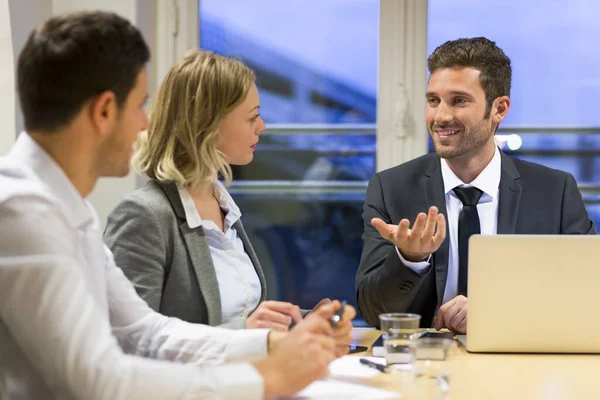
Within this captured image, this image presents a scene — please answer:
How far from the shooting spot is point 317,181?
399 cm

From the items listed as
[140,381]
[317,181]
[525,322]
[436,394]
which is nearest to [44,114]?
[140,381]

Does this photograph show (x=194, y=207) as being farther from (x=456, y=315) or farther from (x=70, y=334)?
(x=70, y=334)

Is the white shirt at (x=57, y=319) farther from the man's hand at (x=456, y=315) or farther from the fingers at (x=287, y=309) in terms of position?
the man's hand at (x=456, y=315)

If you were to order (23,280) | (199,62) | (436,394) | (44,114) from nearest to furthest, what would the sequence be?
(23,280), (44,114), (436,394), (199,62)

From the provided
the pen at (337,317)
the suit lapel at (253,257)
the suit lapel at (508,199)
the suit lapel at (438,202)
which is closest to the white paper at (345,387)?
the pen at (337,317)

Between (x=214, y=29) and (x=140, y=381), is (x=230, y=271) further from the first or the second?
(x=214, y=29)

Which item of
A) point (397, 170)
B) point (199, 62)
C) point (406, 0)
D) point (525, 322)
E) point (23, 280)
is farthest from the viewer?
point (406, 0)

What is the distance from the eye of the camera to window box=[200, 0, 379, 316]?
12.9 feet

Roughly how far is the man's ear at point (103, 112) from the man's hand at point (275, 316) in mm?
700

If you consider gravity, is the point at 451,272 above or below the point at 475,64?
below

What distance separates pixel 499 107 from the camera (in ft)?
10.1

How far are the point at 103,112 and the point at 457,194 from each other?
1.68m

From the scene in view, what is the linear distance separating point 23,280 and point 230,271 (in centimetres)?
109

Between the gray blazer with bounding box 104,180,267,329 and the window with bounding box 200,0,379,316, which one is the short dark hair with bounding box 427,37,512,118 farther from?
the gray blazer with bounding box 104,180,267,329
